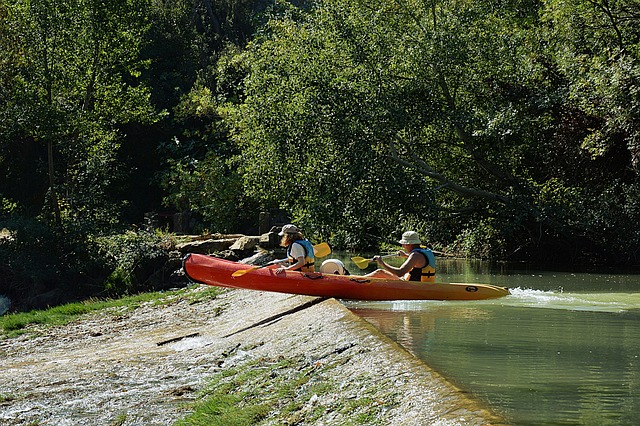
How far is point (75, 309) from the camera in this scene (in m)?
17.6

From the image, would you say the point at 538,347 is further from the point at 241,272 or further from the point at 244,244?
the point at 244,244

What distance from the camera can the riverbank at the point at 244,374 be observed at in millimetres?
6871

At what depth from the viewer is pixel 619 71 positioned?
18.3m

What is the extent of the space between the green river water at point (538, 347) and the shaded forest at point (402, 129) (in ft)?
16.6

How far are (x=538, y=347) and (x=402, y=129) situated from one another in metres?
13.1

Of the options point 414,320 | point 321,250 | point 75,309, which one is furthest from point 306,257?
point 75,309

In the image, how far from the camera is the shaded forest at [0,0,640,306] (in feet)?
70.4

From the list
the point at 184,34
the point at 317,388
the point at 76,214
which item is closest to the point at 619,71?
the point at 317,388

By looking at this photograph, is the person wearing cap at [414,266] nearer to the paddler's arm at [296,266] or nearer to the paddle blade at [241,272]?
the paddler's arm at [296,266]

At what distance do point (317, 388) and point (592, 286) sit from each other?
11.0m

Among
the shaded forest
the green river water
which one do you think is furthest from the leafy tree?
the green river water

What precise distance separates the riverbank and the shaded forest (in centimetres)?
804

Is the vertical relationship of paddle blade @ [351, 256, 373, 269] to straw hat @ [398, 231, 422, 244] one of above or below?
below

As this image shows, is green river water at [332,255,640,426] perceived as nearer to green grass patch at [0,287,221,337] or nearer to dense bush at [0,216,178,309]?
green grass patch at [0,287,221,337]
